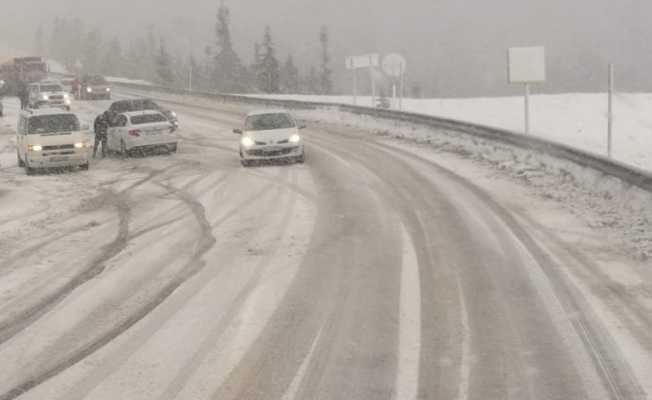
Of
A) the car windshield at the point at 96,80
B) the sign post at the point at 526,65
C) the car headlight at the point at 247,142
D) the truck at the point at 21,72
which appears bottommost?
the car headlight at the point at 247,142

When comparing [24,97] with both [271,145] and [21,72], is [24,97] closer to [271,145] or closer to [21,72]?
[21,72]

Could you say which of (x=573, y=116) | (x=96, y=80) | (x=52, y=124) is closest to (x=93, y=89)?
(x=96, y=80)

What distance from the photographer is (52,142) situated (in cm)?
2047

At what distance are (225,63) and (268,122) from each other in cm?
10250

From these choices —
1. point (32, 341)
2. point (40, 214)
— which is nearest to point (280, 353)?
point (32, 341)

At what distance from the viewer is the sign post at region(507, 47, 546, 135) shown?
67.3 ft

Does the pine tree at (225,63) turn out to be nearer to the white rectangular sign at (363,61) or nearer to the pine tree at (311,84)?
the pine tree at (311,84)

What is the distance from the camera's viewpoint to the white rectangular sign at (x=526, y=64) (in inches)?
807

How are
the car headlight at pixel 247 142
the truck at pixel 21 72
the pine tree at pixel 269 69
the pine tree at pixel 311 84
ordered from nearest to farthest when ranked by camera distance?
the car headlight at pixel 247 142
the truck at pixel 21 72
the pine tree at pixel 269 69
the pine tree at pixel 311 84

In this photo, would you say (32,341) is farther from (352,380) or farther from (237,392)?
(352,380)

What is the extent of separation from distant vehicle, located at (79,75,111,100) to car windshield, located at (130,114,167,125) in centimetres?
2923

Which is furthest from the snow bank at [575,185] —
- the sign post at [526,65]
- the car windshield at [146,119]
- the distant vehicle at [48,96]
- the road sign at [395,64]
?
the distant vehicle at [48,96]

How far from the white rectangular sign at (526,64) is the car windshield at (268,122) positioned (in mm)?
6212

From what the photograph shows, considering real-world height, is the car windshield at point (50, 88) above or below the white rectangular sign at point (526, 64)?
above
